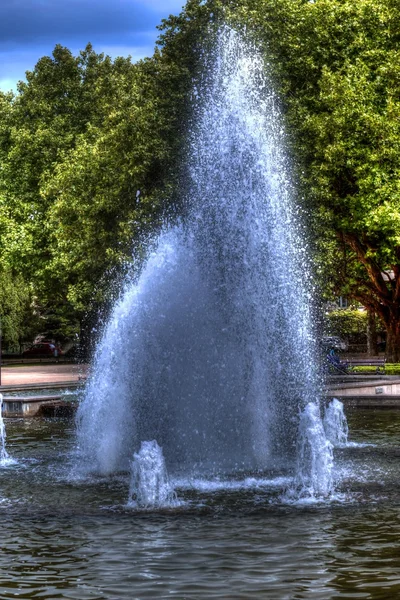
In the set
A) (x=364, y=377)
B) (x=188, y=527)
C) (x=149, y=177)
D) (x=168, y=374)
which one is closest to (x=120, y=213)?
(x=149, y=177)

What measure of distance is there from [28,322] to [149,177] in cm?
2922

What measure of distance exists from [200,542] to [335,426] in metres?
9.25

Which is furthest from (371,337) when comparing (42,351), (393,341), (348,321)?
(42,351)

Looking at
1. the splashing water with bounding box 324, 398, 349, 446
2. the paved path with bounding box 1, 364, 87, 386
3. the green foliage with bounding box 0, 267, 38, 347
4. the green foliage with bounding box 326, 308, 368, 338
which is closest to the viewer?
the splashing water with bounding box 324, 398, 349, 446

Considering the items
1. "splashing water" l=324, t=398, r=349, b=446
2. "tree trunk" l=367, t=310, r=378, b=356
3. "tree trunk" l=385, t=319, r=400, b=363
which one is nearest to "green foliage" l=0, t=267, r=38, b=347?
"tree trunk" l=367, t=310, r=378, b=356

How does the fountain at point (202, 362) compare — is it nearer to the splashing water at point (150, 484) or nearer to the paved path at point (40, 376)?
the splashing water at point (150, 484)

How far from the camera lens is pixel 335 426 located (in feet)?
60.6

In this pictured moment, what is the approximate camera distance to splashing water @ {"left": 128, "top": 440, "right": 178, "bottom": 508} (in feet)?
37.9

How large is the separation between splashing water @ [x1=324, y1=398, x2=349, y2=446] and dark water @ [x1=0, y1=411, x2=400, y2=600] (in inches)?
158

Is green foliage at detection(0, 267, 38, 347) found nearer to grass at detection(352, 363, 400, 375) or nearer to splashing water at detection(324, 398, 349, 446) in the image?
grass at detection(352, 363, 400, 375)

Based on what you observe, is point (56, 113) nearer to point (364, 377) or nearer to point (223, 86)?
point (223, 86)

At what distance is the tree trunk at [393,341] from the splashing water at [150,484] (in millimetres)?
27420

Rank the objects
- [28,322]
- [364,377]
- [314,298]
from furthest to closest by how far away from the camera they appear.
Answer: [28,322], [314,298], [364,377]

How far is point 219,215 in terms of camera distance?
57.0 feet
